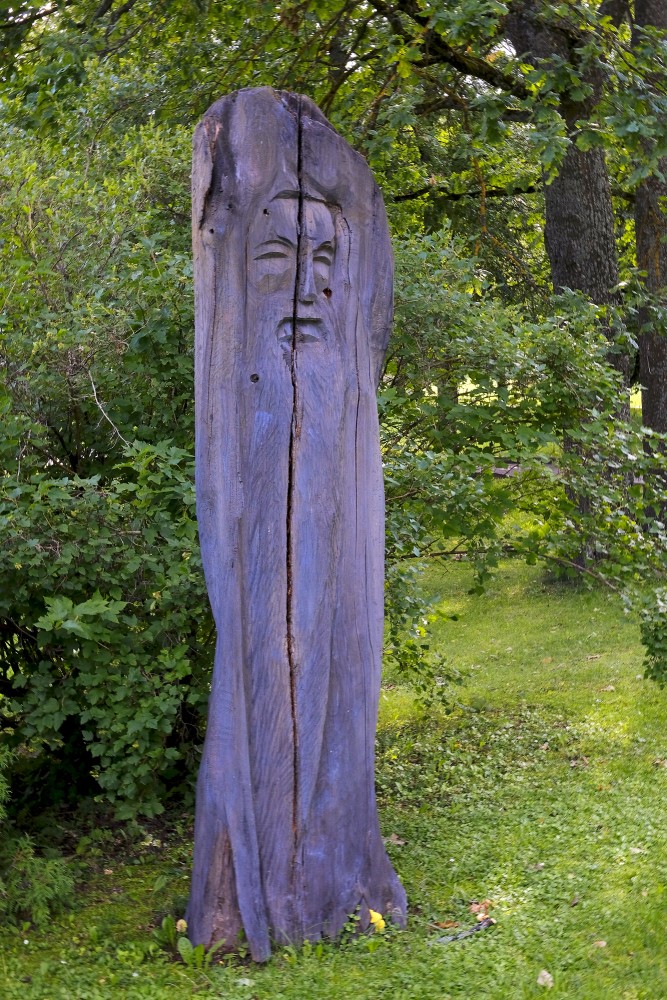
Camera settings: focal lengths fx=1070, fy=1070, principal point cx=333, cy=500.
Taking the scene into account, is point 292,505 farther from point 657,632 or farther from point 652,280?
point 652,280

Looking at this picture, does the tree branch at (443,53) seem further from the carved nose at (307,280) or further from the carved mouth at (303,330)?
the carved mouth at (303,330)

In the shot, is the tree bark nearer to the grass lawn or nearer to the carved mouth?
the grass lawn

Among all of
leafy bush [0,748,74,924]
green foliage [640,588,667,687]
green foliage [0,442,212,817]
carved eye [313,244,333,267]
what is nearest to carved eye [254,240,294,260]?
carved eye [313,244,333,267]

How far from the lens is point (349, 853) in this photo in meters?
4.17

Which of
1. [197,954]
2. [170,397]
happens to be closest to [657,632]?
[170,397]

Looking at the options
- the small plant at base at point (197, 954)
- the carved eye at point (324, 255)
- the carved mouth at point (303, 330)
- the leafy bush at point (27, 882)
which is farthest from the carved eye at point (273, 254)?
the small plant at base at point (197, 954)

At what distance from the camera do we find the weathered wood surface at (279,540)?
409 centimetres

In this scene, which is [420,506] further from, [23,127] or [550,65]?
[23,127]

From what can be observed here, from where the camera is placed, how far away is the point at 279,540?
416cm

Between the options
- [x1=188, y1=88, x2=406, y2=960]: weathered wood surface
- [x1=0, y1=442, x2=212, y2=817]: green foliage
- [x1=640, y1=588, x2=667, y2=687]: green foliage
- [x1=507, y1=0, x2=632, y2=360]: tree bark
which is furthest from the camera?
[x1=507, y1=0, x2=632, y2=360]: tree bark

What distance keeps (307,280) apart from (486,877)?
2768 millimetres

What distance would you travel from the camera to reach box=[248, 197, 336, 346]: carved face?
4.19 m

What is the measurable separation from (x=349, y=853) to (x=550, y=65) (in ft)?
22.0

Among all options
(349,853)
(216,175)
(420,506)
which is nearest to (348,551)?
(349,853)
